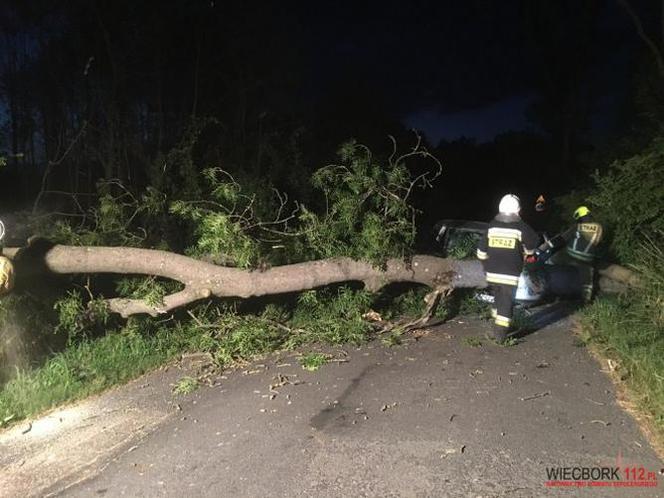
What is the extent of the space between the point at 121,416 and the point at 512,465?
3.18 metres

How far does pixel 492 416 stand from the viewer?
13.8 feet

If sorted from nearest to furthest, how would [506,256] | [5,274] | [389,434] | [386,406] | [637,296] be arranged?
[389,434] → [386,406] → [5,274] → [506,256] → [637,296]

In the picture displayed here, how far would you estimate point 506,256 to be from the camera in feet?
20.1

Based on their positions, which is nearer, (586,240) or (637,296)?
(637,296)

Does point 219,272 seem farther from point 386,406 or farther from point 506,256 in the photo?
point 506,256

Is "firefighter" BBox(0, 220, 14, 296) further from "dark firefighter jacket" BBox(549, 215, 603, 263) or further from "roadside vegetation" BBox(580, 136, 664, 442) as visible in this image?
"dark firefighter jacket" BBox(549, 215, 603, 263)

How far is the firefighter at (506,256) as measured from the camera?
606 cm

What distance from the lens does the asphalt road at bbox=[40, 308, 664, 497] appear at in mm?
3418

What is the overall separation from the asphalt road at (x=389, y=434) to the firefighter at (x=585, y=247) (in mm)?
2637

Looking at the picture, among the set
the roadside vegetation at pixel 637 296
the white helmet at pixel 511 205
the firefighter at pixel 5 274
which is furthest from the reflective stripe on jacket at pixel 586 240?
the firefighter at pixel 5 274

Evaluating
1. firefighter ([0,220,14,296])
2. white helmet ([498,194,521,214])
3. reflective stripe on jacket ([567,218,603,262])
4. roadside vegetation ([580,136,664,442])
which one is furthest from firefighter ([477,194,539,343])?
firefighter ([0,220,14,296])

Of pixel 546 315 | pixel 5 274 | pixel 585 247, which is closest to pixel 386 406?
pixel 5 274

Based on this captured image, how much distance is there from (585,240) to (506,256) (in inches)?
96.6

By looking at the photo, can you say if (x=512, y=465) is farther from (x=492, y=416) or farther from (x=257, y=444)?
(x=257, y=444)
